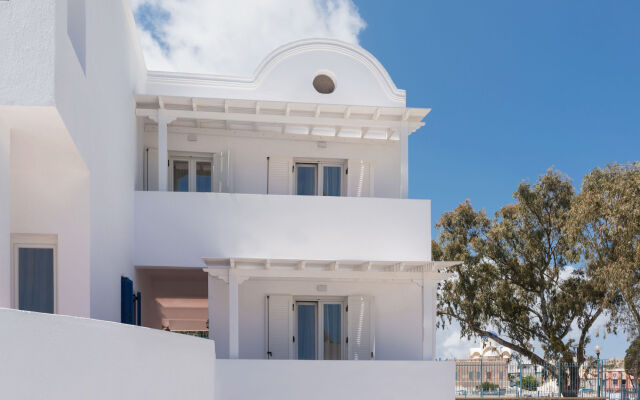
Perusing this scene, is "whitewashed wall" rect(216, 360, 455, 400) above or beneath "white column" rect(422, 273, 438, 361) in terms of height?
beneath

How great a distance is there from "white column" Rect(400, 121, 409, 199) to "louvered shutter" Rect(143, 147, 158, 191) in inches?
212

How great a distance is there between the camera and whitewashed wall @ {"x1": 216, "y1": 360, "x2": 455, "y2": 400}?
13.6m

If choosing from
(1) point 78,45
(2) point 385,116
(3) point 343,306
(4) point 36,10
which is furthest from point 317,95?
(4) point 36,10

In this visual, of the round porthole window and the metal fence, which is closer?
the round porthole window

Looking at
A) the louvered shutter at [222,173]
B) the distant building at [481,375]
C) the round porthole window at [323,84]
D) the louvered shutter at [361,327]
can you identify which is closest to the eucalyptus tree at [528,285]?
the distant building at [481,375]

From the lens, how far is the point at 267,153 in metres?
16.7

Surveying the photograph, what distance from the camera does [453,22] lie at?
49219 millimetres

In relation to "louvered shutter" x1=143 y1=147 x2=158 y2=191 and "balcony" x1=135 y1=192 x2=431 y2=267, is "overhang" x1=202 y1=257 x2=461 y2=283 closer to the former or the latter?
"balcony" x1=135 y1=192 x2=431 y2=267

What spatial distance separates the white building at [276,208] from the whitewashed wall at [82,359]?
372 centimetres

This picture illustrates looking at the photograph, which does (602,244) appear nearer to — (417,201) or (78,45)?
(417,201)

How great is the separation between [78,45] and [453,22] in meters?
43.1

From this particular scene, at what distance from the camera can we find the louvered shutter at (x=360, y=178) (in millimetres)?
17031

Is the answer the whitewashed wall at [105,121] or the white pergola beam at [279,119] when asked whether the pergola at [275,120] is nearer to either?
the white pergola beam at [279,119]

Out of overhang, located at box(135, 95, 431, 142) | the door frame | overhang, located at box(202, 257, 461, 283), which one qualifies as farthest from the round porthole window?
the door frame
